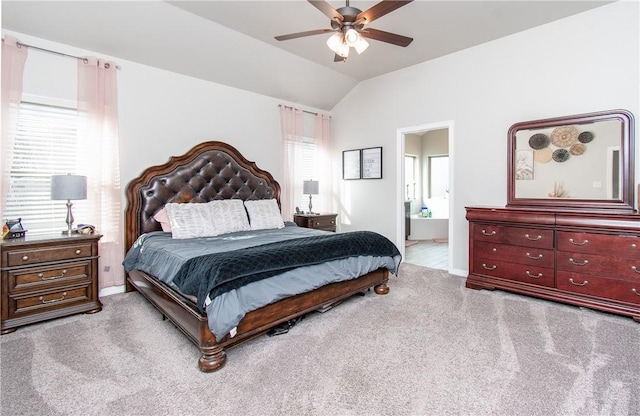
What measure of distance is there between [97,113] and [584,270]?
5.20 metres

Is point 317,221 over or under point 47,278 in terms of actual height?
over

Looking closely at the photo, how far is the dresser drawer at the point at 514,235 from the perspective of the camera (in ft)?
10.6

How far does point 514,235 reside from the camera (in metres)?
3.43

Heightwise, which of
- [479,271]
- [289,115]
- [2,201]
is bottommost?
[479,271]

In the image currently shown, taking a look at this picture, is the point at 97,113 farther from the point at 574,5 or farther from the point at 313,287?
the point at 574,5

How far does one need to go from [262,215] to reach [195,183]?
962mm

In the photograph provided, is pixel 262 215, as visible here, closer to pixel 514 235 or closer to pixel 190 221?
pixel 190 221

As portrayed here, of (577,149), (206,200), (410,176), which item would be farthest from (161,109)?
(410,176)

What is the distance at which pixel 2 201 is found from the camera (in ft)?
9.49

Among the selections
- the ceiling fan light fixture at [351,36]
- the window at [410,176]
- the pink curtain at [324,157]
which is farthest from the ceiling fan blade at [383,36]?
the window at [410,176]

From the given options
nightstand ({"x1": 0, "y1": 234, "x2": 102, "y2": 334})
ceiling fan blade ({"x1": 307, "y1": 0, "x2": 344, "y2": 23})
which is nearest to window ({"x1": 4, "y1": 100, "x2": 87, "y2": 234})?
nightstand ({"x1": 0, "y1": 234, "x2": 102, "y2": 334})

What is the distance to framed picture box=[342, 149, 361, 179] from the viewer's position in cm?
554

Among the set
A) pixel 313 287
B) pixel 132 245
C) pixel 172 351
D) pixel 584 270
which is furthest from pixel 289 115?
pixel 584 270

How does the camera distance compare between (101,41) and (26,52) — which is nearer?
(26,52)
